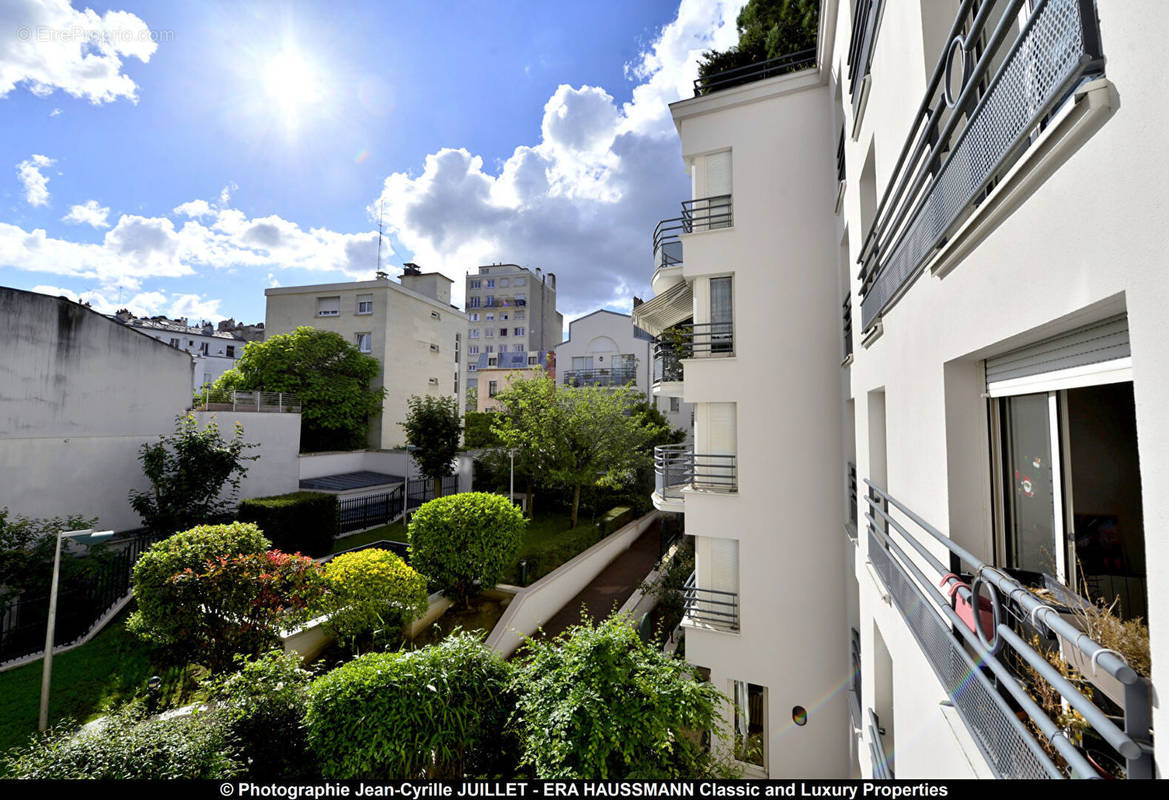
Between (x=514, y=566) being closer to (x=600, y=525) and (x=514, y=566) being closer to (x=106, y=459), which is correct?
(x=600, y=525)

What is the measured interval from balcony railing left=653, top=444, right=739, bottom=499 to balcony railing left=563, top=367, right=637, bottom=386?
26114 mm

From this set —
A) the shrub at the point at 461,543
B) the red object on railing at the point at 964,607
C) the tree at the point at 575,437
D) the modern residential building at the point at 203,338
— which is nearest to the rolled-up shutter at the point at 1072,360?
the red object on railing at the point at 964,607

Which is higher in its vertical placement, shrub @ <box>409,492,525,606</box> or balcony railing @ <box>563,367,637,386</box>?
balcony railing @ <box>563,367,637,386</box>

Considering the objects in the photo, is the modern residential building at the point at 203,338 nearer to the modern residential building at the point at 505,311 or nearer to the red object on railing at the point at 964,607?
the modern residential building at the point at 505,311

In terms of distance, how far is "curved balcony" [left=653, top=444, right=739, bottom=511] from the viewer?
8.85 m

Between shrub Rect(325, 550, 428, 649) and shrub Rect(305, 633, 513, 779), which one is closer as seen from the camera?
shrub Rect(305, 633, 513, 779)

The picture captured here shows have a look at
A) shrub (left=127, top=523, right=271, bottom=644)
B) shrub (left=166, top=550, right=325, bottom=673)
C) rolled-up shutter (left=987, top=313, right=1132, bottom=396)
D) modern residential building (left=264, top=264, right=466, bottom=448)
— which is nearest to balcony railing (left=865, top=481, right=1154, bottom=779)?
rolled-up shutter (left=987, top=313, right=1132, bottom=396)

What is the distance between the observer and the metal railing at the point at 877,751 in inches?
181

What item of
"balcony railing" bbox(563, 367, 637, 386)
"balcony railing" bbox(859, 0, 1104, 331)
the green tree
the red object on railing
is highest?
the green tree

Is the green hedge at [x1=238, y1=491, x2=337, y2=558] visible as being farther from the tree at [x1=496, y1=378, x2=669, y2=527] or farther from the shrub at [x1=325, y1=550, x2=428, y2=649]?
the tree at [x1=496, y1=378, x2=669, y2=527]

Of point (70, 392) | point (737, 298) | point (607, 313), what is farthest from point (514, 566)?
point (607, 313)

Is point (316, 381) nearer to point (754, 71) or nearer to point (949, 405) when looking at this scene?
point (754, 71)

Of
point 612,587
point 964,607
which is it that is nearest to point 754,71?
point 964,607

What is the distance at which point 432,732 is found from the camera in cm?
582
